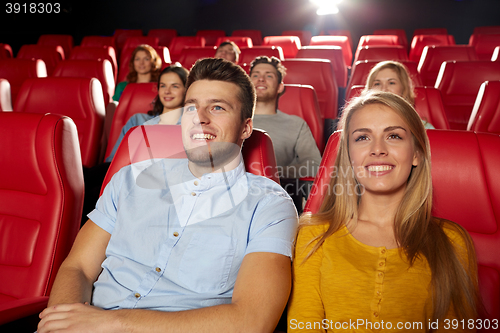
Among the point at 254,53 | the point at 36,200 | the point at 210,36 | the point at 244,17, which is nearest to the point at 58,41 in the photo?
the point at 210,36

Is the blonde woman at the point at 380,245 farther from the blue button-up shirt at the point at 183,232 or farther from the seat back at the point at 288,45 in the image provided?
the seat back at the point at 288,45

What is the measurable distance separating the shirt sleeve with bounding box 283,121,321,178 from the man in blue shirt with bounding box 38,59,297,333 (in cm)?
91

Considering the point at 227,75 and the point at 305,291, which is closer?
the point at 305,291

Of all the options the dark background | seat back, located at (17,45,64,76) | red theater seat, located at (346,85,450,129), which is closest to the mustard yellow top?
red theater seat, located at (346,85,450,129)

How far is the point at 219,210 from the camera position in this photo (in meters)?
1.11

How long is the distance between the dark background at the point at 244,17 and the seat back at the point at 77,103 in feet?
19.7

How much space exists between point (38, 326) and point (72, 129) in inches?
22.3

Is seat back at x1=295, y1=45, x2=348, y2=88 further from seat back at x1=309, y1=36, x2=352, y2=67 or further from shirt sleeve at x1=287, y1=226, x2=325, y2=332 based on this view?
shirt sleeve at x1=287, y1=226, x2=325, y2=332

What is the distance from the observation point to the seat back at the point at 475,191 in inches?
42.1

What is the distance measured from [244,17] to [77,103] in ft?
23.4

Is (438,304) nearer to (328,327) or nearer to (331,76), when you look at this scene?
(328,327)

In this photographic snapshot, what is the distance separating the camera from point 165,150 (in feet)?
4.29

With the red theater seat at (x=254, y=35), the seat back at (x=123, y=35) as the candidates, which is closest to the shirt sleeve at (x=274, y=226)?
the red theater seat at (x=254, y=35)

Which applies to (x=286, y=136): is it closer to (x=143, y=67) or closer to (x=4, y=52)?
(x=143, y=67)
